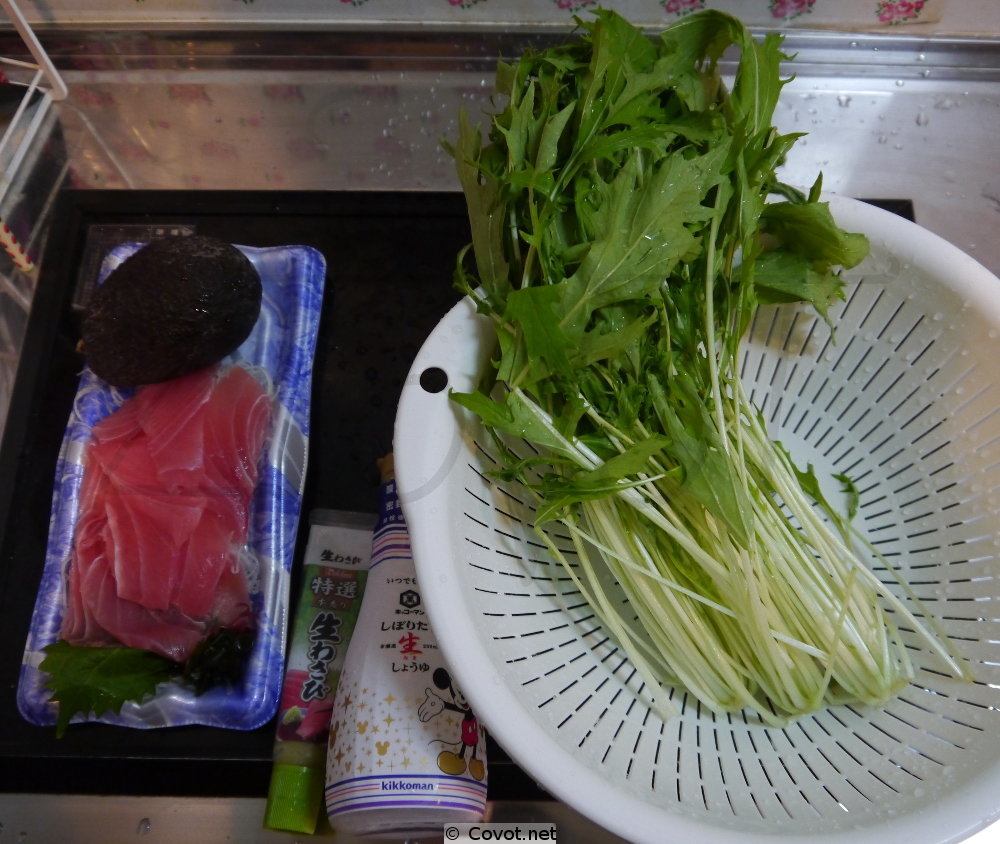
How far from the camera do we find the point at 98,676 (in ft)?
2.83

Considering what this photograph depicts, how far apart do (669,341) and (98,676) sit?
0.78 metres

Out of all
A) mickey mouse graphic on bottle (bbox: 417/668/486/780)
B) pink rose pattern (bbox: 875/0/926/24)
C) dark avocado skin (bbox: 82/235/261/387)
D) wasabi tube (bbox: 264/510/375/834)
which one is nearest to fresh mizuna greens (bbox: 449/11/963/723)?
mickey mouse graphic on bottle (bbox: 417/668/486/780)

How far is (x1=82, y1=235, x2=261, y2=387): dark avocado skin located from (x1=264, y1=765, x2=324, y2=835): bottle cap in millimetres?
→ 554

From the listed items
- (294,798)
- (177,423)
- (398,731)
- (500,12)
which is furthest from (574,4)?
(294,798)

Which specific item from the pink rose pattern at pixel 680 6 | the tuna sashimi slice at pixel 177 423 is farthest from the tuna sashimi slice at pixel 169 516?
the pink rose pattern at pixel 680 6

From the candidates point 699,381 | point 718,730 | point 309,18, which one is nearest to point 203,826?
point 718,730

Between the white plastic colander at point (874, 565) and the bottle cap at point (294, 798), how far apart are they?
36cm

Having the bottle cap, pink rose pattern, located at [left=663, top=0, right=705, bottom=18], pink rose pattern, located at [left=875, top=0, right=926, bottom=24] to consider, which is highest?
pink rose pattern, located at [left=663, top=0, right=705, bottom=18]

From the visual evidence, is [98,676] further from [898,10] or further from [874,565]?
[898,10]

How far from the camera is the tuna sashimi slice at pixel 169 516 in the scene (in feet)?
3.06

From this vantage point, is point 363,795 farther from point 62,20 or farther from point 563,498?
point 62,20

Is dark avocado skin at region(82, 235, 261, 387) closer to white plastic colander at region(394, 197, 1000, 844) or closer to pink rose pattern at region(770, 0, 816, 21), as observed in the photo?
white plastic colander at region(394, 197, 1000, 844)

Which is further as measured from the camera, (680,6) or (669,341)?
(680,6)

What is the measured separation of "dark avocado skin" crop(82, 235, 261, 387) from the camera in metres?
0.94
